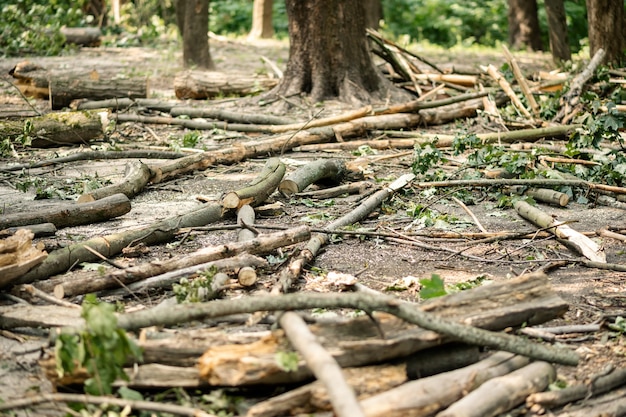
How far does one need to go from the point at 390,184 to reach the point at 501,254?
1.71 meters

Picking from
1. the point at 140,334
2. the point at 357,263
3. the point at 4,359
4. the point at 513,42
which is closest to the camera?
the point at 140,334

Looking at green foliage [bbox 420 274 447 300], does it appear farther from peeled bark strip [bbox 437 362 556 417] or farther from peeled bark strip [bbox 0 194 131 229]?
peeled bark strip [bbox 0 194 131 229]

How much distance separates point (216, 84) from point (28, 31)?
678 centimetres

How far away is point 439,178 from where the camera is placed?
7.44 metres

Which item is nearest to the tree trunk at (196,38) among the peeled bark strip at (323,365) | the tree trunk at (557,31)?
the tree trunk at (557,31)

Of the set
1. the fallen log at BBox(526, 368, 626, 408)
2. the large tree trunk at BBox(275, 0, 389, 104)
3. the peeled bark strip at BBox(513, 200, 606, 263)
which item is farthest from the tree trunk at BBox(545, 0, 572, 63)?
the fallen log at BBox(526, 368, 626, 408)

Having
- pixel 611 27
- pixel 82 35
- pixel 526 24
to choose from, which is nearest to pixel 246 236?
pixel 611 27

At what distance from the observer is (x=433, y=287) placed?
389cm

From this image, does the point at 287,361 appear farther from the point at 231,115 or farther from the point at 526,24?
the point at 526,24

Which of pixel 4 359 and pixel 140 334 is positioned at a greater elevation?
pixel 140 334

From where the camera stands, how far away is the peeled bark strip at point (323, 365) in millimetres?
2736

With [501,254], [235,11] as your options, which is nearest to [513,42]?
[235,11]

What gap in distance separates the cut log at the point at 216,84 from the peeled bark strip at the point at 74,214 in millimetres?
5735

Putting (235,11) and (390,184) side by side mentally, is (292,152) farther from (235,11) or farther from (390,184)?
(235,11)
